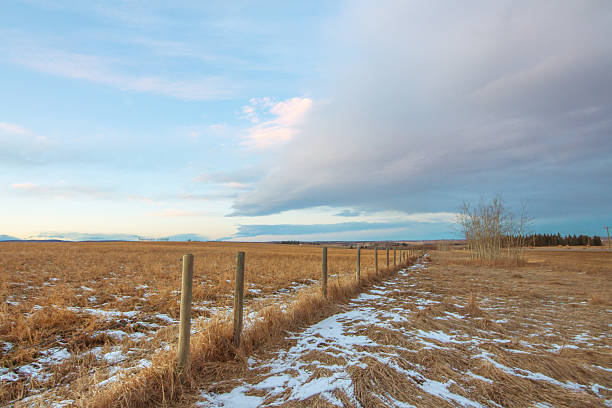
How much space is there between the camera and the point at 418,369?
12.6ft

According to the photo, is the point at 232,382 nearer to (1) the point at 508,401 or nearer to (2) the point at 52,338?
(1) the point at 508,401

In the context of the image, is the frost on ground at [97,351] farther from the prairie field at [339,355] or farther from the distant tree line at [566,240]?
the distant tree line at [566,240]

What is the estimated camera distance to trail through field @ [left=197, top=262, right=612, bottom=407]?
3.15m

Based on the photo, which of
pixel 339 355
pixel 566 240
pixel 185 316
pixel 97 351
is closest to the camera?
pixel 185 316

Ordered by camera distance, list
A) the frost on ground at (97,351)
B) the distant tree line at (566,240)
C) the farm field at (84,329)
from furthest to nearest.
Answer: the distant tree line at (566,240) → the farm field at (84,329) → the frost on ground at (97,351)

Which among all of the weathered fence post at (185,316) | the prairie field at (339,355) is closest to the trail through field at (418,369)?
the prairie field at (339,355)

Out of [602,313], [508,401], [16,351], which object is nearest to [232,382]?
[508,401]

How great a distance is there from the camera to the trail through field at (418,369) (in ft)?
10.3

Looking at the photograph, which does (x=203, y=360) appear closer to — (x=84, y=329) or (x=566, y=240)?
(x=84, y=329)

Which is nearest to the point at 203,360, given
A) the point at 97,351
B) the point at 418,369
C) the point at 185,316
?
the point at 185,316

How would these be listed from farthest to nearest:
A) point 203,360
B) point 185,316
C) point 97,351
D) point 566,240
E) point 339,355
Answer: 1. point 566,240
2. point 97,351
3. point 339,355
4. point 203,360
5. point 185,316

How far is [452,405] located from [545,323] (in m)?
4.98

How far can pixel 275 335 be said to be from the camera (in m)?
4.96

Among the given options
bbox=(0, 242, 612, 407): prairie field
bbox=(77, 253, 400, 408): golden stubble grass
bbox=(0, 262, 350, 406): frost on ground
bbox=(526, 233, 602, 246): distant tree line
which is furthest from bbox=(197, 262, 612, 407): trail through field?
bbox=(526, 233, 602, 246): distant tree line
